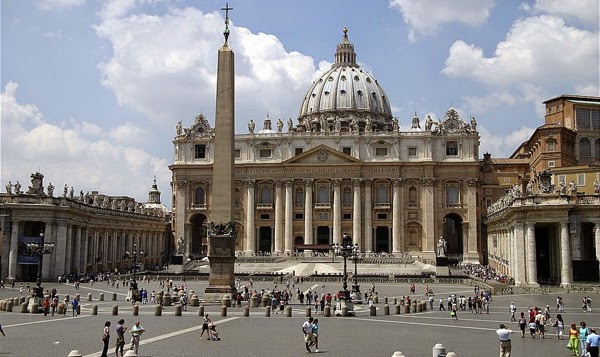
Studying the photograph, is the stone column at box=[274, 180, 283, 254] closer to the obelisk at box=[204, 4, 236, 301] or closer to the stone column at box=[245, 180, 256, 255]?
the stone column at box=[245, 180, 256, 255]

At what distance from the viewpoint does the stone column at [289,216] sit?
81.7m

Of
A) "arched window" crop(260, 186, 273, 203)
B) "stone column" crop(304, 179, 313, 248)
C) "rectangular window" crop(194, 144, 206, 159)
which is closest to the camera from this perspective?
"stone column" crop(304, 179, 313, 248)

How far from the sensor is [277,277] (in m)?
53.4

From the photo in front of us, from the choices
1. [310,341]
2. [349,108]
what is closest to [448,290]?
[310,341]

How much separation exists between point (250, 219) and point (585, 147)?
1563 inches

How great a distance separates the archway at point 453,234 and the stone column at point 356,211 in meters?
11.0

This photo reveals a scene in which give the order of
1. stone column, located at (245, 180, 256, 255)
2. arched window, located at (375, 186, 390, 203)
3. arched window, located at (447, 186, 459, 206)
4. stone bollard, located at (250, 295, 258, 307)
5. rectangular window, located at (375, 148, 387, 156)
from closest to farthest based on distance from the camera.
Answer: stone bollard, located at (250, 295, 258, 307) < arched window, located at (447, 186, 459, 206) < arched window, located at (375, 186, 390, 203) < stone column, located at (245, 180, 256, 255) < rectangular window, located at (375, 148, 387, 156)

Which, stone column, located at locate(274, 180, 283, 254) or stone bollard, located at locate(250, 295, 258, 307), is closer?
stone bollard, located at locate(250, 295, 258, 307)

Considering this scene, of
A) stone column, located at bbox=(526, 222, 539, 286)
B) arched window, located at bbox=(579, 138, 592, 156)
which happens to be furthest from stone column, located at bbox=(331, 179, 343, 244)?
stone column, located at bbox=(526, 222, 539, 286)

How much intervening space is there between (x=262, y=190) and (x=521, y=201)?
45230 mm

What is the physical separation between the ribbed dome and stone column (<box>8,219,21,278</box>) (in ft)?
201

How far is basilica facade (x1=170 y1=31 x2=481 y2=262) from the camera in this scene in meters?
80.5

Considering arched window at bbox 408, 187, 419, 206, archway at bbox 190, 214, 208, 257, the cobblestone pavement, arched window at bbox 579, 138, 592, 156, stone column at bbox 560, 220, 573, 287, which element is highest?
arched window at bbox 579, 138, 592, 156

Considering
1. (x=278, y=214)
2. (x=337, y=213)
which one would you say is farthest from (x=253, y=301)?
(x=278, y=214)
